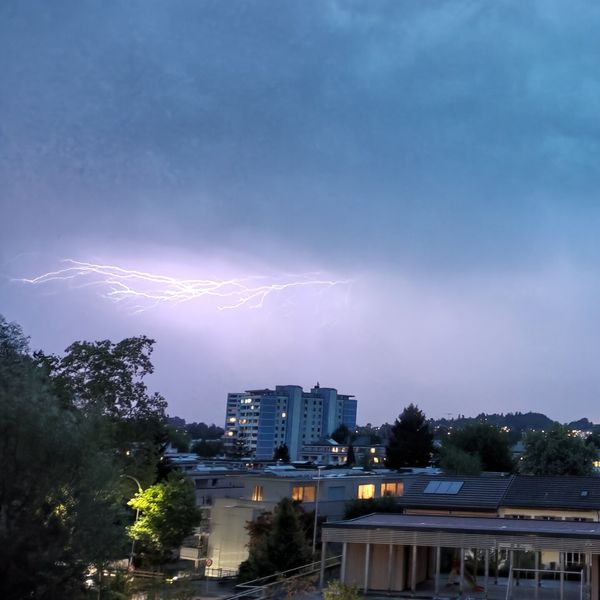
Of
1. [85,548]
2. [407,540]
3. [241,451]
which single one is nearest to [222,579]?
[407,540]

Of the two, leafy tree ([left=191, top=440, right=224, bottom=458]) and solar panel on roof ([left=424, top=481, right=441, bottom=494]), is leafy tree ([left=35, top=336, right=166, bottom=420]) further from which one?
leafy tree ([left=191, top=440, right=224, bottom=458])

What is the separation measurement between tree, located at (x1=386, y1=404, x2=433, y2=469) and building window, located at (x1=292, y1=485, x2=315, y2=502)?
43.3 meters

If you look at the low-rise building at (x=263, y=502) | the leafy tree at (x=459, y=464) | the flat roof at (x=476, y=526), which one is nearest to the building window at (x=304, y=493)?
the low-rise building at (x=263, y=502)

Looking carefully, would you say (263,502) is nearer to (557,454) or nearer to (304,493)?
(304,493)

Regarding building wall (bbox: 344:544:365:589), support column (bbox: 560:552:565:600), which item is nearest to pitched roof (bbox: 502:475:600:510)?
support column (bbox: 560:552:565:600)

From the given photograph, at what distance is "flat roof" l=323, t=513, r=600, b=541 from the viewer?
27703 millimetres

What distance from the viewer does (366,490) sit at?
55531 millimetres

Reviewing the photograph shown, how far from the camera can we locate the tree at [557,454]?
60750 mm

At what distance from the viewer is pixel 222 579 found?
39.2m

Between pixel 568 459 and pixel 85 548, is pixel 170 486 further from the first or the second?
pixel 568 459

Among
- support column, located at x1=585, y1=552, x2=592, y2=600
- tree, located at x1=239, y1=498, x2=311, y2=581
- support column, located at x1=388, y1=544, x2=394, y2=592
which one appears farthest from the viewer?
tree, located at x1=239, y1=498, x2=311, y2=581

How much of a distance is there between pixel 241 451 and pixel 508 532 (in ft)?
471

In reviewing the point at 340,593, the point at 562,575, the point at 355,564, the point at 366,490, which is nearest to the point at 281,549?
the point at 355,564

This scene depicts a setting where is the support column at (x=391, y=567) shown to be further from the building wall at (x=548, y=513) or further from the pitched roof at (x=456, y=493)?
the building wall at (x=548, y=513)
